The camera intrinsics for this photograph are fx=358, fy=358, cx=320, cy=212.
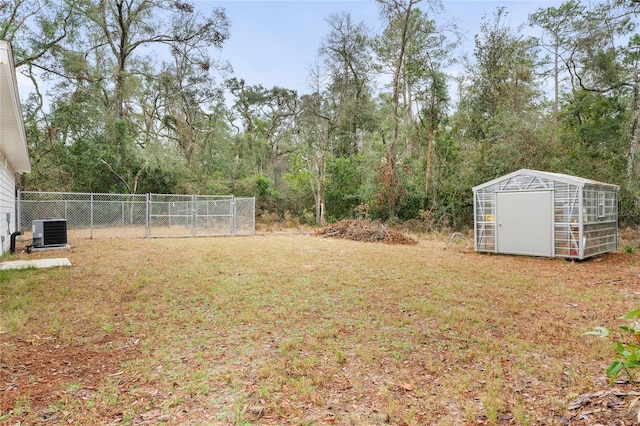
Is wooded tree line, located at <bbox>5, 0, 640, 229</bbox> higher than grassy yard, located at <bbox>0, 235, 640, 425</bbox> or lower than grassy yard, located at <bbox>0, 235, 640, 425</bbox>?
higher

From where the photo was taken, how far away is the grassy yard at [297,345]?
106 inches

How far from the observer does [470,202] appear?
16.1m

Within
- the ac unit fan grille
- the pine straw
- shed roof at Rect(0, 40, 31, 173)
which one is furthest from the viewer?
the pine straw

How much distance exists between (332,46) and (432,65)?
5768 mm

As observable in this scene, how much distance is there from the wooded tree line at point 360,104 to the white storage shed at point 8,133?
6.26 metres

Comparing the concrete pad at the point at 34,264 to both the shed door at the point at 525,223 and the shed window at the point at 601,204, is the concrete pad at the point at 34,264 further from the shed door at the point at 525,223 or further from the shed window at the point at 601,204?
the shed window at the point at 601,204

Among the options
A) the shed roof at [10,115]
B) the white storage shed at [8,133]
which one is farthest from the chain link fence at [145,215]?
the shed roof at [10,115]

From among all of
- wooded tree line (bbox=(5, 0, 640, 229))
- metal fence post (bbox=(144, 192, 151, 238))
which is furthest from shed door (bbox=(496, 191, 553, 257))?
metal fence post (bbox=(144, 192, 151, 238))

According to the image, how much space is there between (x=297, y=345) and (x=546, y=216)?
875cm

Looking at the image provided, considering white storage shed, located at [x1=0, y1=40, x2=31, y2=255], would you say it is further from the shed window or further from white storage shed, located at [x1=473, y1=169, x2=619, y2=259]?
the shed window

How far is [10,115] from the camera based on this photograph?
22.5ft

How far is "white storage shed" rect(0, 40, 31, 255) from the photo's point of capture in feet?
17.3

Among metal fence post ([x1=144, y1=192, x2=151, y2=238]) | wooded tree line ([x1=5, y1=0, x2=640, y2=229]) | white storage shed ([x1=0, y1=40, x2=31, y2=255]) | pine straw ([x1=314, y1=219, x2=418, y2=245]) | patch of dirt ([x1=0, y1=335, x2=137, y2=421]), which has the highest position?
wooded tree line ([x1=5, y1=0, x2=640, y2=229])

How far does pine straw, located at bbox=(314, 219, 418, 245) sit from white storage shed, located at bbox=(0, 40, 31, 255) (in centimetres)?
991
